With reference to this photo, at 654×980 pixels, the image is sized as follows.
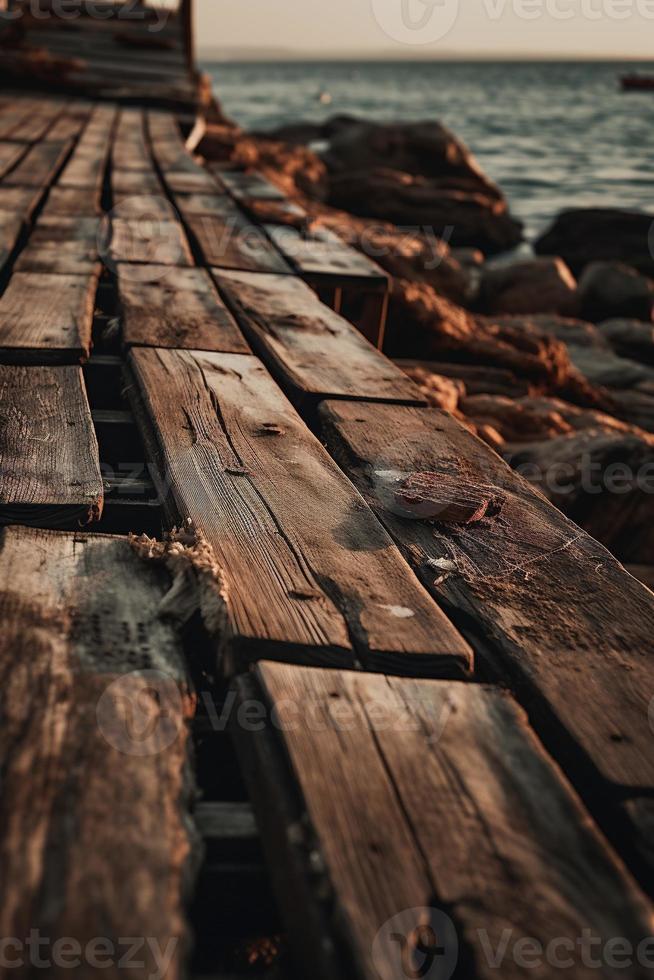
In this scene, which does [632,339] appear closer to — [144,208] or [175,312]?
[144,208]

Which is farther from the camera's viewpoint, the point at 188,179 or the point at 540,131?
the point at 540,131

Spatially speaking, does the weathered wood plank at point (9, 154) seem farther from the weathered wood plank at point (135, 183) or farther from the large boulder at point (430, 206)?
the large boulder at point (430, 206)

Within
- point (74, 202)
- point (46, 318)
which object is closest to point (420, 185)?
point (74, 202)

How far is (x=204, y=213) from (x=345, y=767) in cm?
432

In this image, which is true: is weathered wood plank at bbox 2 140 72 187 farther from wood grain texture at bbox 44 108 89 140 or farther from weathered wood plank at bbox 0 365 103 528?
weathered wood plank at bbox 0 365 103 528

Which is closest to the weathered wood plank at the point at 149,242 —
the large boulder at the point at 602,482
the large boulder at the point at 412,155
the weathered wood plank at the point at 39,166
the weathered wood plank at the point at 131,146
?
the weathered wood plank at the point at 39,166

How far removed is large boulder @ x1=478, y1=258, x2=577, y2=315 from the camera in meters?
11.1

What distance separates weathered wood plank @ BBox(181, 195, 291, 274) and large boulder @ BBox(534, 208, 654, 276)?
39.1 ft

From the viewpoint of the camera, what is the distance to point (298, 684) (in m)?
1.46

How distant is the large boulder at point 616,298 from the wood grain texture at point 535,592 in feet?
33.0

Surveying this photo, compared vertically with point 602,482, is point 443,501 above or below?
above

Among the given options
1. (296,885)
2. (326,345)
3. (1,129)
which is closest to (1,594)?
(296,885)

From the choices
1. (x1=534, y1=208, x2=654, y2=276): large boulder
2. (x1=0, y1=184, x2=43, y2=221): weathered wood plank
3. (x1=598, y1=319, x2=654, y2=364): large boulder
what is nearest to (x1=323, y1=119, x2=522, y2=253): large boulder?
(x1=534, y1=208, x2=654, y2=276): large boulder

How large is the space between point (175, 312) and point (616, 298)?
9.70 meters
